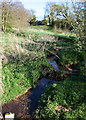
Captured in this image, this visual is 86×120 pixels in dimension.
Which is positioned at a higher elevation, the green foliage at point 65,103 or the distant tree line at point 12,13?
the distant tree line at point 12,13

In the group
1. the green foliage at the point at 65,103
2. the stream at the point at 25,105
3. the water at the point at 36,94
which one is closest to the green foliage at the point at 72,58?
the water at the point at 36,94

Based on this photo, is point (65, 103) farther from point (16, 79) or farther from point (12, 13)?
point (12, 13)

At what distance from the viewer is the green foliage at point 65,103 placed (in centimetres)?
339

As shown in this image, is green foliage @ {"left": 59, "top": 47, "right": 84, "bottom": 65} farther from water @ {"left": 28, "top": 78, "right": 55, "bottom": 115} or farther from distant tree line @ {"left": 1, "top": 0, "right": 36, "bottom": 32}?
distant tree line @ {"left": 1, "top": 0, "right": 36, "bottom": 32}

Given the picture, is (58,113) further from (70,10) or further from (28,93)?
(70,10)

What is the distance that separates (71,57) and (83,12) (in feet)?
18.2

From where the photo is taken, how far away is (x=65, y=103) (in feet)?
12.4

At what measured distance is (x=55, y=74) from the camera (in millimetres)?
6590

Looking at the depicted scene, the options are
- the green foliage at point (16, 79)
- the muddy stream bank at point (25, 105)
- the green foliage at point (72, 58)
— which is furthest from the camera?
the green foliage at point (72, 58)

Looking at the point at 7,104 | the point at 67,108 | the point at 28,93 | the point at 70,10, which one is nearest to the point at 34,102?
the point at 28,93

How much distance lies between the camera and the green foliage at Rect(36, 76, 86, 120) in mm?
3389

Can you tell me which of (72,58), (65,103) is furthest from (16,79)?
(72,58)

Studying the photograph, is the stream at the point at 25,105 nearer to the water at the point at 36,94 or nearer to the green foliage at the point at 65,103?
the water at the point at 36,94

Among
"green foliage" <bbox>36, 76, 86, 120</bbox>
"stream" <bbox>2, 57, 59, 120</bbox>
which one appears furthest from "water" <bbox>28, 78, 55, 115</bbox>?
"green foliage" <bbox>36, 76, 86, 120</bbox>
